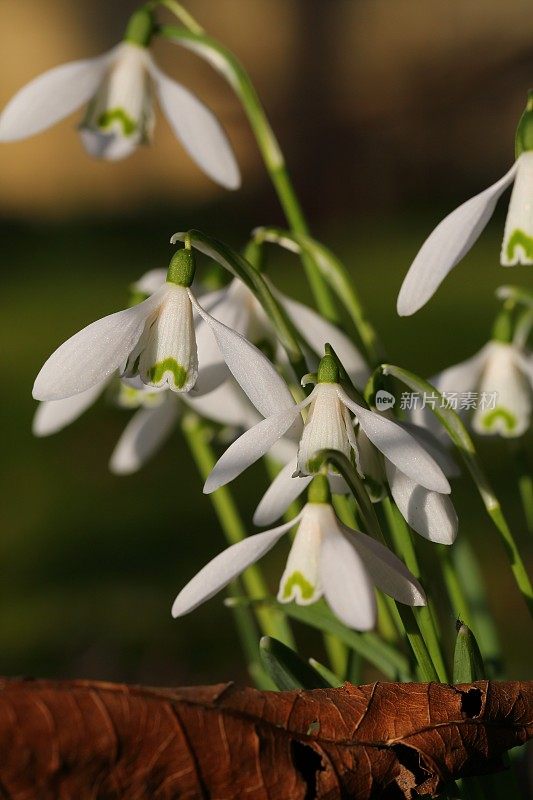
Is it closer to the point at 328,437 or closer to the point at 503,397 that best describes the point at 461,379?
the point at 503,397

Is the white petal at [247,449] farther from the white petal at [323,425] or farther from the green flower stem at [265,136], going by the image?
the green flower stem at [265,136]

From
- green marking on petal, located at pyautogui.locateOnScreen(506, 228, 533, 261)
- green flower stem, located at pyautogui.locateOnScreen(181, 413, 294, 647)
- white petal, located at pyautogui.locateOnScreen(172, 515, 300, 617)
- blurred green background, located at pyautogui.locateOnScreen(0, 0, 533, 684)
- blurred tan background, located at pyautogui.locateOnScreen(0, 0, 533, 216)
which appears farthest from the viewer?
blurred tan background, located at pyautogui.locateOnScreen(0, 0, 533, 216)

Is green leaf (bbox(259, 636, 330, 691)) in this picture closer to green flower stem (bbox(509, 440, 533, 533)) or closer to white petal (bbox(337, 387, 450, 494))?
white petal (bbox(337, 387, 450, 494))

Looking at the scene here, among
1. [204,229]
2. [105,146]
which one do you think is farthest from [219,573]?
[204,229]

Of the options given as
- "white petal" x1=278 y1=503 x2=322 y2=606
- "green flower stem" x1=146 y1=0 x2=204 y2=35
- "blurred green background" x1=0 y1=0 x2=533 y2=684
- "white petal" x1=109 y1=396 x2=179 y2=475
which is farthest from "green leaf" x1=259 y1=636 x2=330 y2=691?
"blurred green background" x1=0 y1=0 x2=533 y2=684

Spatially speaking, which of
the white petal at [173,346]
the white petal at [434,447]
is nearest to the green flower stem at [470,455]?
the white petal at [434,447]

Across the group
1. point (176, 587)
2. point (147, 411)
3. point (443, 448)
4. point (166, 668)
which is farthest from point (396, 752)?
point (176, 587)
